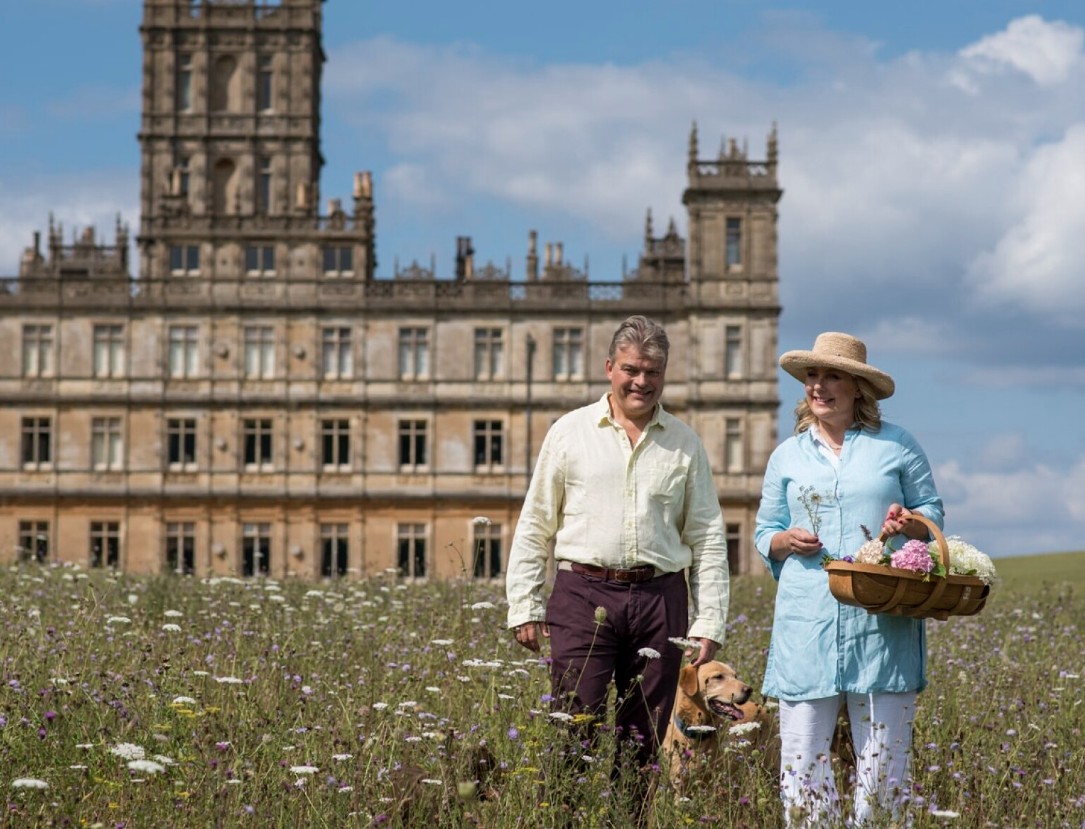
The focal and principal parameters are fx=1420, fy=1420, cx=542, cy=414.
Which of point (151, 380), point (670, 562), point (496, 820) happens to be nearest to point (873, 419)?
point (670, 562)

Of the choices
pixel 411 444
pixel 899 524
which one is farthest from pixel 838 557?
pixel 411 444

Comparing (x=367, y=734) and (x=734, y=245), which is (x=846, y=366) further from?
(x=734, y=245)

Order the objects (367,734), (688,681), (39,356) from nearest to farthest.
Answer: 1. (688,681)
2. (367,734)
3. (39,356)

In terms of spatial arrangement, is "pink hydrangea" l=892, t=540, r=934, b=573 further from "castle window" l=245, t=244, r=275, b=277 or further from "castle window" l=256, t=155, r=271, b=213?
"castle window" l=256, t=155, r=271, b=213

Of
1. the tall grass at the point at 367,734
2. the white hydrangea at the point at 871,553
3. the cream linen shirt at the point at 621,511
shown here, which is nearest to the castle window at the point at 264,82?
the tall grass at the point at 367,734

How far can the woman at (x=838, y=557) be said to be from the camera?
591 cm

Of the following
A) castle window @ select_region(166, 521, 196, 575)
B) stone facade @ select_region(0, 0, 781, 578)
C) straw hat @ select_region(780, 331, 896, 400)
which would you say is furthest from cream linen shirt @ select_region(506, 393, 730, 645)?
castle window @ select_region(166, 521, 196, 575)

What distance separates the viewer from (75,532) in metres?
41.4

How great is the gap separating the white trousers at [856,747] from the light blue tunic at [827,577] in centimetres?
9

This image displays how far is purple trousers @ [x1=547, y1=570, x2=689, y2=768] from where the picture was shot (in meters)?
6.16

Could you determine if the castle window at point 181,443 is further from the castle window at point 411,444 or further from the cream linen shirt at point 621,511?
the cream linen shirt at point 621,511

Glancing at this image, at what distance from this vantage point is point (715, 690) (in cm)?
675

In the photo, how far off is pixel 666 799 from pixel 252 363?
3729cm

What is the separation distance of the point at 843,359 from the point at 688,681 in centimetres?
175
